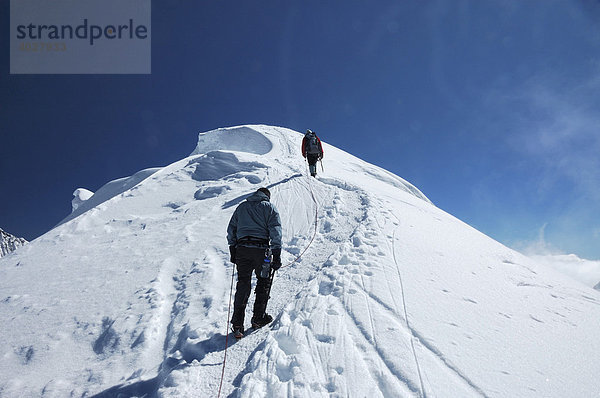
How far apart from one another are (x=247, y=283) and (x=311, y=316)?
45.2 inches

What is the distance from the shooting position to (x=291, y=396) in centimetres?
295

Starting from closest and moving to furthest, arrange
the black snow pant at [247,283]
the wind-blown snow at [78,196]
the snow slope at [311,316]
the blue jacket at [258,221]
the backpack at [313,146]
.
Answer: the snow slope at [311,316] → the black snow pant at [247,283] → the blue jacket at [258,221] → the backpack at [313,146] → the wind-blown snow at [78,196]

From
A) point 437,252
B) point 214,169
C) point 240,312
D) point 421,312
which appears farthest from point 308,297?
point 214,169

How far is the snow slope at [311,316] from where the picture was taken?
322 centimetres

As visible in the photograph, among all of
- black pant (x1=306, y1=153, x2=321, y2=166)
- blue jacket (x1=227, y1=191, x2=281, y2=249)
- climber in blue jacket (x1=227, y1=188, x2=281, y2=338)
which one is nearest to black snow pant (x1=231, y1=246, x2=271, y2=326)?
climber in blue jacket (x1=227, y1=188, x2=281, y2=338)

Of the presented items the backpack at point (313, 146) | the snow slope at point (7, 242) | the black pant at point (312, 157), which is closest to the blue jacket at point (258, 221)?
the black pant at point (312, 157)

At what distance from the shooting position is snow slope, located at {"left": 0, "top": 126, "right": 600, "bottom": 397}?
10.6 feet

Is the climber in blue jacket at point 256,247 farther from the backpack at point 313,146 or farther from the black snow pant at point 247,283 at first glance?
the backpack at point 313,146

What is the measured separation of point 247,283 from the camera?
14.0 feet

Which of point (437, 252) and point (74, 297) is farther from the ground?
point (437, 252)

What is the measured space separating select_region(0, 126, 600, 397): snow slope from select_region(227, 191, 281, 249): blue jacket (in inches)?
52.7

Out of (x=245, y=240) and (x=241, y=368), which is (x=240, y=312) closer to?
(x=241, y=368)

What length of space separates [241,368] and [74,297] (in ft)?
16.3

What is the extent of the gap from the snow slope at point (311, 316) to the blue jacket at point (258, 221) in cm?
134
